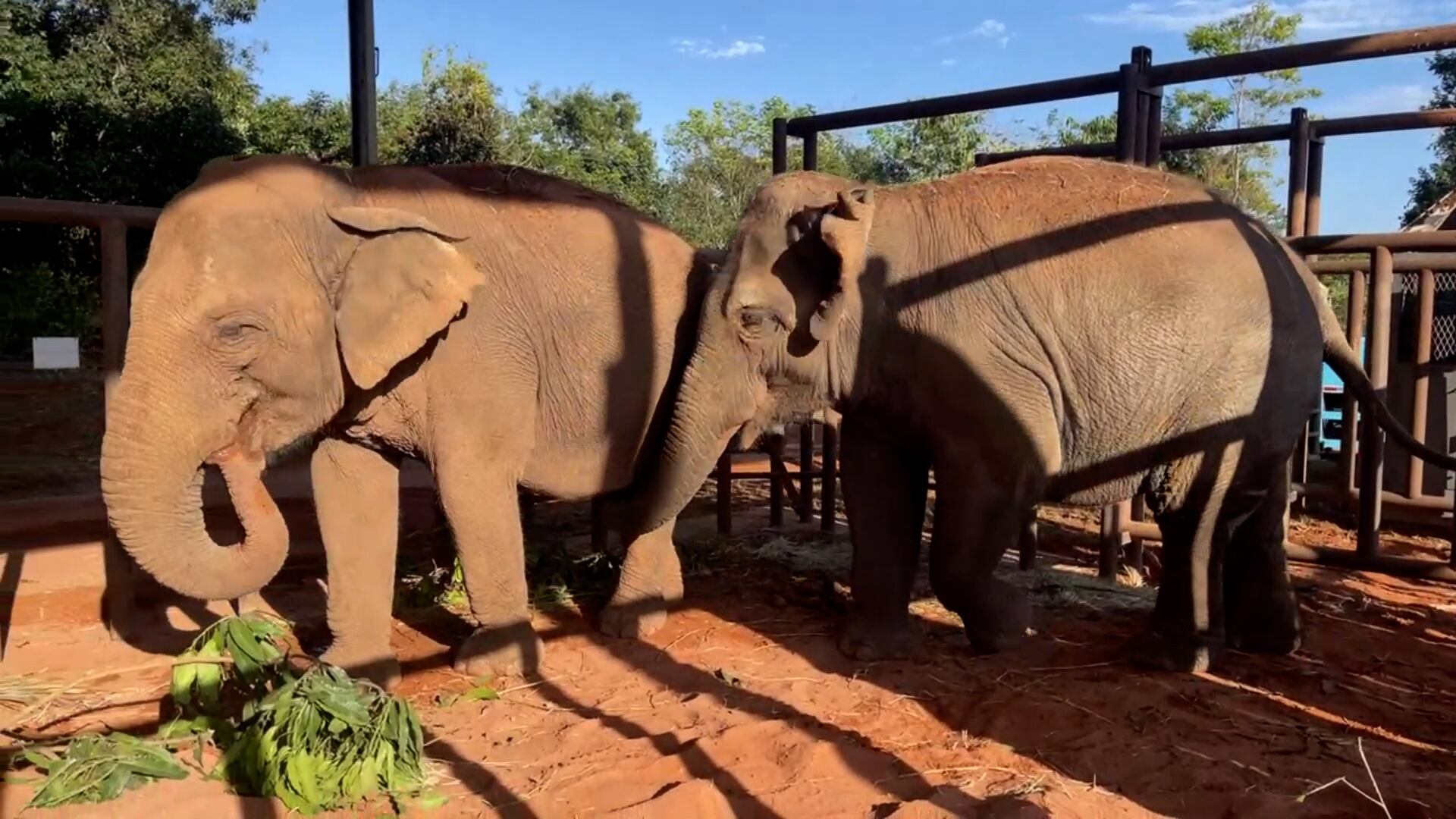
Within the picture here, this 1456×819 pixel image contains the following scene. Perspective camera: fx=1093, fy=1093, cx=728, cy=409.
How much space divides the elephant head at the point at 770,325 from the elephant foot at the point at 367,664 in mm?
1450

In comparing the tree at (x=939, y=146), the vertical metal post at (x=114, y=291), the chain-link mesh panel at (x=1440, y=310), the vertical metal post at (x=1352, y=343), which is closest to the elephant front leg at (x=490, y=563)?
the vertical metal post at (x=114, y=291)

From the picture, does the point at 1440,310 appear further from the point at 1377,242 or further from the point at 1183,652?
the point at 1183,652

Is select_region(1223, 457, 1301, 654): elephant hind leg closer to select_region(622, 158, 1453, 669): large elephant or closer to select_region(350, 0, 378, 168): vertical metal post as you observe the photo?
select_region(622, 158, 1453, 669): large elephant

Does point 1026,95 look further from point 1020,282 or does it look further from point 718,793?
point 718,793

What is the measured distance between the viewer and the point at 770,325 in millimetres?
4906

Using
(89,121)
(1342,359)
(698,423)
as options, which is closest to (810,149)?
(698,423)

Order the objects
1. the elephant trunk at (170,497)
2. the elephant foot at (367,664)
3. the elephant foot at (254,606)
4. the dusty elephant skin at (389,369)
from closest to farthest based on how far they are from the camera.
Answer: the elephant trunk at (170,497), the dusty elephant skin at (389,369), the elephant foot at (367,664), the elephant foot at (254,606)

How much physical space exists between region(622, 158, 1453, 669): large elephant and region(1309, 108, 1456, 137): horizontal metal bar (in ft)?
6.28

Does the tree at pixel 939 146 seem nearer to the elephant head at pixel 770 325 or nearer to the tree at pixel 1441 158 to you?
the tree at pixel 1441 158

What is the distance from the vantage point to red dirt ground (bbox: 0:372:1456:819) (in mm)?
3494

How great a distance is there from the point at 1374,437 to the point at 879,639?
9.31 feet

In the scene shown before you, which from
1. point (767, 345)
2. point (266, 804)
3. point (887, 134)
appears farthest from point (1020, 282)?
point (887, 134)

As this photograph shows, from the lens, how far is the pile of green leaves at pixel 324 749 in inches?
136

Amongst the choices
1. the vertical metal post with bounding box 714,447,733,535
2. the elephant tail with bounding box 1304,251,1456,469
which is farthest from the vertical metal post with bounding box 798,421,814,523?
the elephant tail with bounding box 1304,251,1456,469
